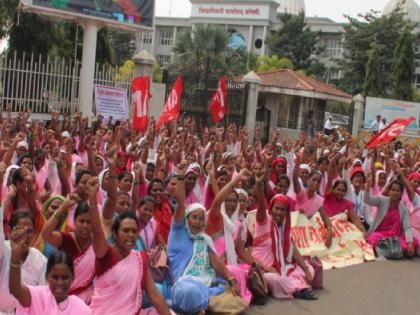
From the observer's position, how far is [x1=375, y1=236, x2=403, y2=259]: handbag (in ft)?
24.6

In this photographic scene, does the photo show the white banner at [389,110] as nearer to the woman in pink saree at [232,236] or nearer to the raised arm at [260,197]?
the raised arm at [260,197]

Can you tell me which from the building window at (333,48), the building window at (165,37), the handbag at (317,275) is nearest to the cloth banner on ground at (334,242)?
the handbag at (317,275)

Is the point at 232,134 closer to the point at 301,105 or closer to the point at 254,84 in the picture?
the point at 254,84

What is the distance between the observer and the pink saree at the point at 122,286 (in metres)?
3.76

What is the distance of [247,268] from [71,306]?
2.31 m

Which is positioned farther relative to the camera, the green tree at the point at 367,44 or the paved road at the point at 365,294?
the green tree at the point at 367,44

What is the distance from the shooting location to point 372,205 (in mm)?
7840

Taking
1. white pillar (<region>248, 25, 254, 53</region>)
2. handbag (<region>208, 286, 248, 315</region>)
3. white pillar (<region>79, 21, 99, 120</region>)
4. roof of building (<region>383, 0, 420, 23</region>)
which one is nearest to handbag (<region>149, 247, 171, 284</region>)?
handbag (<region>208, 286, 248, 315</region>)

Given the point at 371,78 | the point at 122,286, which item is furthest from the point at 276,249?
the point at 371,78

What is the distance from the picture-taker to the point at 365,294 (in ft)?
19.8

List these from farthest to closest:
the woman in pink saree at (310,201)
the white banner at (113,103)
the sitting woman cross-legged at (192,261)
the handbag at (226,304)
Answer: the white banner at (113,103) → the woman in pink saree at (310,201) → the handbag at (226,304) → the sitting woman cross-legged at (192,261)

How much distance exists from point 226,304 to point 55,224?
1603 mm

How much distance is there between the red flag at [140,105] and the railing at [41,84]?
381 cm

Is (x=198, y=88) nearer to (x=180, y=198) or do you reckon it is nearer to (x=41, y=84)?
(x=41, y=84)
